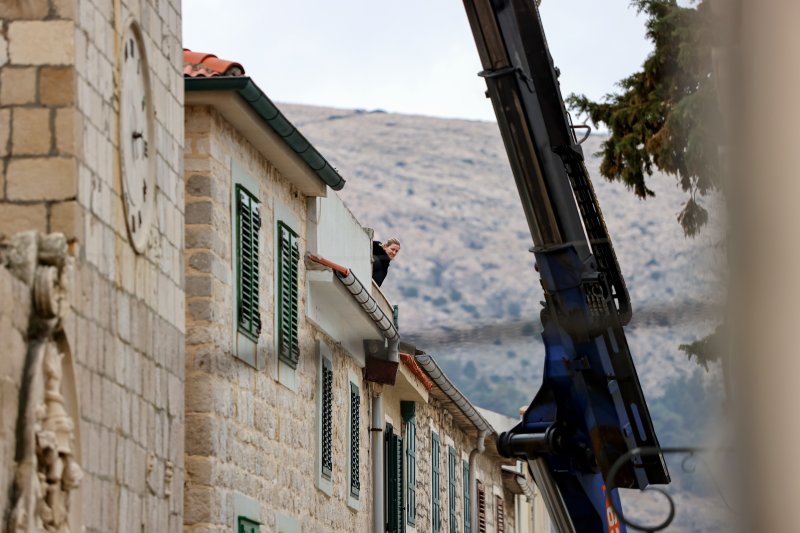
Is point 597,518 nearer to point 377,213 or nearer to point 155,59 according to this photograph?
point 155,59

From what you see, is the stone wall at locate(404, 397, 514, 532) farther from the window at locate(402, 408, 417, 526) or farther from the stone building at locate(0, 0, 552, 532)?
the stone building at locate(0, 0, 552, 532)

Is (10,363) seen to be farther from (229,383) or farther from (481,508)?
(481,508)

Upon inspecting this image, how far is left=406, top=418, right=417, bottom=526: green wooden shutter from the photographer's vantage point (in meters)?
19.9

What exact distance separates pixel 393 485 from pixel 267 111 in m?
8.05

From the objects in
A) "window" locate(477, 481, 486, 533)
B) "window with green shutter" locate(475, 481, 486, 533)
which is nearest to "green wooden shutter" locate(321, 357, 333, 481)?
"window with green shutter" locate(475, 481, 486, 533)

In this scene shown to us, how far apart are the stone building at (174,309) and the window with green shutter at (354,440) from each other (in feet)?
0.21

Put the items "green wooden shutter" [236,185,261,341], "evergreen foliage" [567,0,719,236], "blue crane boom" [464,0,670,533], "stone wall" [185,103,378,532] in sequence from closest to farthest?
"evergreen foliage" [567,0,719,236] → "blue crane boom" [464,0,670,533] → "stone wall" [185,103,378,532] → "green wooden shutter" [236,185,261,341]

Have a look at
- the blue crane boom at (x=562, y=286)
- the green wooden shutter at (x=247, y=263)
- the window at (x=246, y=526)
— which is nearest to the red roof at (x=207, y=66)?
the green wooden shutter at (x=247, y=263)

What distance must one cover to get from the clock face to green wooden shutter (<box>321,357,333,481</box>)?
6.49 m

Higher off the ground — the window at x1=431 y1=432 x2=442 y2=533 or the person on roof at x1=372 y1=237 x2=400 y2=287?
the person on roof at x1=372 y1=237 x2=400 y2=287

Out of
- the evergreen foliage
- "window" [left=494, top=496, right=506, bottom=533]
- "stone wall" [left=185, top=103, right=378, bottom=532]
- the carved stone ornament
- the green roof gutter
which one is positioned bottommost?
the evergreen foliage

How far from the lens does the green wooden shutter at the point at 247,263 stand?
39.4 ft

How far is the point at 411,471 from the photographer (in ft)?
65.7

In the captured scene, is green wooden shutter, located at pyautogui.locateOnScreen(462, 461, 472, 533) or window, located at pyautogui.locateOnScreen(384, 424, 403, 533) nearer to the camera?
window, located at pyautogui.locateOnScreen(384, 424, 403, 533)
